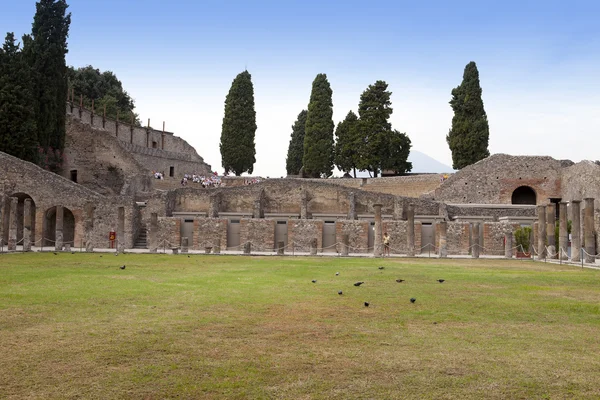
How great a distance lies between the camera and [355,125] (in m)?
57.9

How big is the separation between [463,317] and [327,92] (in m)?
48.9

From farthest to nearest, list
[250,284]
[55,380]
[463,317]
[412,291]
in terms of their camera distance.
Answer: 1. [250,284]
2. [412,291]
3. [463,317]
4. [55,380]

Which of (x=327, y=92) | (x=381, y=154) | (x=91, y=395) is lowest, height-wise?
(x=91, y=395)

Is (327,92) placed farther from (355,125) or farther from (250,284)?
→ (250,284)

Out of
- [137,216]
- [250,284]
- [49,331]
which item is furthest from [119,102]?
[49,331]

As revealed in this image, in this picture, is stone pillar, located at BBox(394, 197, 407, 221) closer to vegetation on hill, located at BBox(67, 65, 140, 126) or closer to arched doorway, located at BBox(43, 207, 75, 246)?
arched doorway, located at BBox(43, 207, 75, 246)

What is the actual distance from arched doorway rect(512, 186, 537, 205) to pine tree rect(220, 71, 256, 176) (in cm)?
2408

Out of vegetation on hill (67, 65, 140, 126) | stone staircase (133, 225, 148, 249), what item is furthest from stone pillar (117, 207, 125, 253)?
vegetation on hill (67, 65, 140, 126)

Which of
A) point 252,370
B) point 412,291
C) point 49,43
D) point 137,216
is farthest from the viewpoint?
point 49,43

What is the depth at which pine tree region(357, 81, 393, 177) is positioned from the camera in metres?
56.6

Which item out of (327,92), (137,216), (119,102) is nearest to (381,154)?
(327,92)

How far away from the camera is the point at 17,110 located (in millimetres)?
40875

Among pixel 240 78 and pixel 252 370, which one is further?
pixel 240 78

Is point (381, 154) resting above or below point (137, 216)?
above
